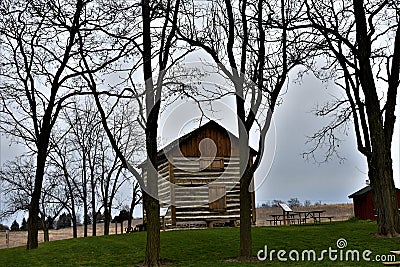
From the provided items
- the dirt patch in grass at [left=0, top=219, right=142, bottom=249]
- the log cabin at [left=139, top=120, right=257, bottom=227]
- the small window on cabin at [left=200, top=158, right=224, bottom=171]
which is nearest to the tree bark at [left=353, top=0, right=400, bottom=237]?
the log cabin at [left=139, top=120, right=257, bottom=227]

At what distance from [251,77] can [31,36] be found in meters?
8.63

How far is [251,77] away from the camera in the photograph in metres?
15.3

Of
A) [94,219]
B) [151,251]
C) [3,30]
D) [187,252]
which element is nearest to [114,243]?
[187,252]

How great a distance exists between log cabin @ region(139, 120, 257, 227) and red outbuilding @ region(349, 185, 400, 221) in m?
6.66

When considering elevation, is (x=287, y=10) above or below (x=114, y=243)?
above

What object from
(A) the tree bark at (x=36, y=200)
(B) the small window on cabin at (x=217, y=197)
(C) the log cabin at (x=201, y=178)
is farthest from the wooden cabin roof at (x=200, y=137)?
(A) the tree bark at (x=36, y=200)

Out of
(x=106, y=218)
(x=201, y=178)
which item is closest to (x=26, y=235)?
(x=106, y=218)

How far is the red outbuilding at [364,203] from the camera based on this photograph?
30491mm

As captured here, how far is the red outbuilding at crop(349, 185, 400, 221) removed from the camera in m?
30.5

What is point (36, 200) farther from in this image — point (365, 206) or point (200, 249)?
point (365, 206)

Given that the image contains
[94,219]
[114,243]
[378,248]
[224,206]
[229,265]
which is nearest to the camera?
[229,265]

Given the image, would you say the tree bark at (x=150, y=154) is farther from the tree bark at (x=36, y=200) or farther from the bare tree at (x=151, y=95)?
the tree bark at (x=36, y=200)

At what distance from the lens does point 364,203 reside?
31406 millimetres

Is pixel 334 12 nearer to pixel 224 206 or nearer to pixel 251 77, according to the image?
pixel 251 77
